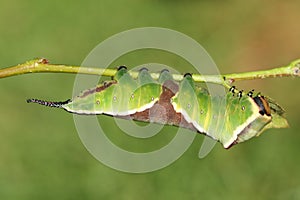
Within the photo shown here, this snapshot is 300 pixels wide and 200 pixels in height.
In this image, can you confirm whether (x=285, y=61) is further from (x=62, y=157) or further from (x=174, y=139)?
(x=62, y=157)

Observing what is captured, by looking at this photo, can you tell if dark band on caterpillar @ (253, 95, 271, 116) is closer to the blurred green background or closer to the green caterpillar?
the green caterpillar

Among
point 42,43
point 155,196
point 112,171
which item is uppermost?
point 42,43

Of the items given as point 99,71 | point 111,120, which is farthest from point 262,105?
point 111,120

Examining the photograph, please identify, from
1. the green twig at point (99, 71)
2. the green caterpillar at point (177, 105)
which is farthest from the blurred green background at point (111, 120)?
the green twig at point (99, 71)

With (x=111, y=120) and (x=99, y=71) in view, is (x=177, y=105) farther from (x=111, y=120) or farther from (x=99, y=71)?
(x=111, y=120)

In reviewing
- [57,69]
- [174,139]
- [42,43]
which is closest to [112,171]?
[174,139]

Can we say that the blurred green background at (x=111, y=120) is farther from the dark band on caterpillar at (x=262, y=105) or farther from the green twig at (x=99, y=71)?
the green twig at (x=99, y=71)

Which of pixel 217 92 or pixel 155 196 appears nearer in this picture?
pixel 217 92
